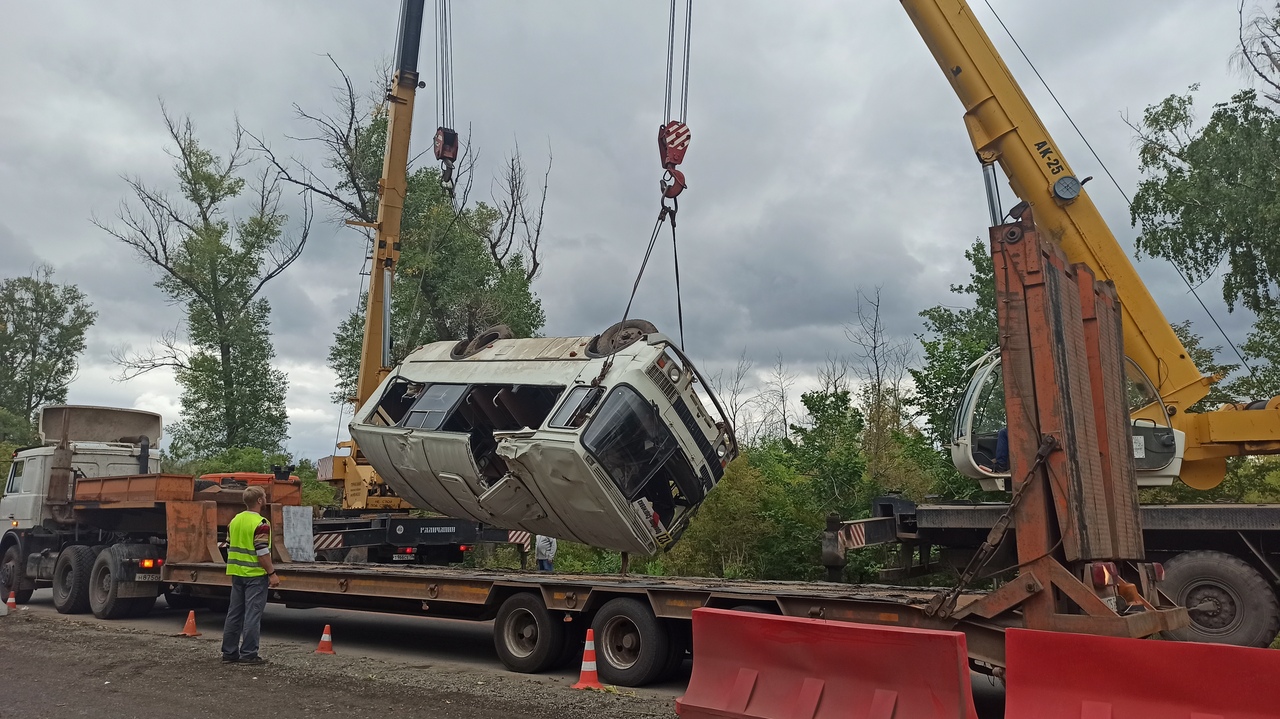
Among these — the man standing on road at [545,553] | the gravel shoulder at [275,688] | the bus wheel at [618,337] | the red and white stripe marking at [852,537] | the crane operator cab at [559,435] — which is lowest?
the gravel shoulder at [275,688]

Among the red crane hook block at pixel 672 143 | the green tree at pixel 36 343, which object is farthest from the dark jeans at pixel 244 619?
Result: the green tree at pixel 36 343

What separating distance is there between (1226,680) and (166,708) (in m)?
6.77

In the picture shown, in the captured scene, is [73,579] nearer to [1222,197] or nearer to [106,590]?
[106,590]

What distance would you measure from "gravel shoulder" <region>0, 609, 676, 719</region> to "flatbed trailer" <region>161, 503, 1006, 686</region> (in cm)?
43

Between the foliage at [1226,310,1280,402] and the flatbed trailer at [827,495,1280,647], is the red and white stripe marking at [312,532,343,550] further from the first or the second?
the foliage at [1226,310,1280,402]

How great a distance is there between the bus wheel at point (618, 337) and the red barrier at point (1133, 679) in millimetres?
5326

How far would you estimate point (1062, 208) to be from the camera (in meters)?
11.4

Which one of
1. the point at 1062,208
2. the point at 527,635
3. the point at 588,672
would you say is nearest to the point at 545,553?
the point at 527,635

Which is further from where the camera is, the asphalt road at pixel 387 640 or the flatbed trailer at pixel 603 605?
the asphalt road at pixel 387 640

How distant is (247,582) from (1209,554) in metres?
9.07

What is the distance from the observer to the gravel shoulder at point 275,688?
6.66 meters

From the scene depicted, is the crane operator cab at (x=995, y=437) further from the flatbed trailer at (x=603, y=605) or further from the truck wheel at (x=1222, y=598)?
the flatbed trailer at (x=603, y=605)

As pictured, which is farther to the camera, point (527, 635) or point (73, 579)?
point (73, 579)

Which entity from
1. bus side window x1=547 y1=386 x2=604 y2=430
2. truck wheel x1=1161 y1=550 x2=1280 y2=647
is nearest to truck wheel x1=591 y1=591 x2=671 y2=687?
bus side window x1=547 y1=386 x2=604 y2=430
